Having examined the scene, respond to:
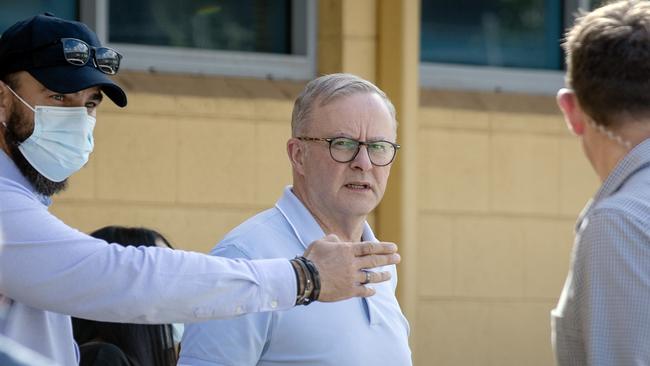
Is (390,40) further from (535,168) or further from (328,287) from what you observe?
(328,287)

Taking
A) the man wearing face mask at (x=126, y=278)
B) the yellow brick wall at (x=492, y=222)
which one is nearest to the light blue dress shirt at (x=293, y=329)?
the man wearing face mask at (x=126, y=278)

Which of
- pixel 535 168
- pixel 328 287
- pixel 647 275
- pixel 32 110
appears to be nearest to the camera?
pixel 647 275

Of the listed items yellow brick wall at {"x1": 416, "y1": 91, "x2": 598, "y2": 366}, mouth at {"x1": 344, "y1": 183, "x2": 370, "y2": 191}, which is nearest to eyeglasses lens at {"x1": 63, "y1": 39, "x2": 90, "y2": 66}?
mouth at {"x1": 344, "y1": 183, "x2": 370, "y2": 191}

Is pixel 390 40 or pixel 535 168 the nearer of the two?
pixel 390 40

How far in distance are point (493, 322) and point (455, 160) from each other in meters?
0.92

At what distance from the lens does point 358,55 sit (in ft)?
23.6

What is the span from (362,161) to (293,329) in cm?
58

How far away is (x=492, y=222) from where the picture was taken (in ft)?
24.9

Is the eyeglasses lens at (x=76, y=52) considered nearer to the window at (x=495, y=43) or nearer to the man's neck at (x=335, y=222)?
the man's neck at (x=335, y=222)

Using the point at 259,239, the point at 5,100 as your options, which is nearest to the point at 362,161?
the point at 259,239

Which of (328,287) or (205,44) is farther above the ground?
(205,44)

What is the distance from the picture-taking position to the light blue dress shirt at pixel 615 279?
2791 mm

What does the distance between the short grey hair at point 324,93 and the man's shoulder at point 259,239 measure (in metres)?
0.32

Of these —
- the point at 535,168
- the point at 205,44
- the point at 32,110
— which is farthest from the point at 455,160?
the point at 32,110
